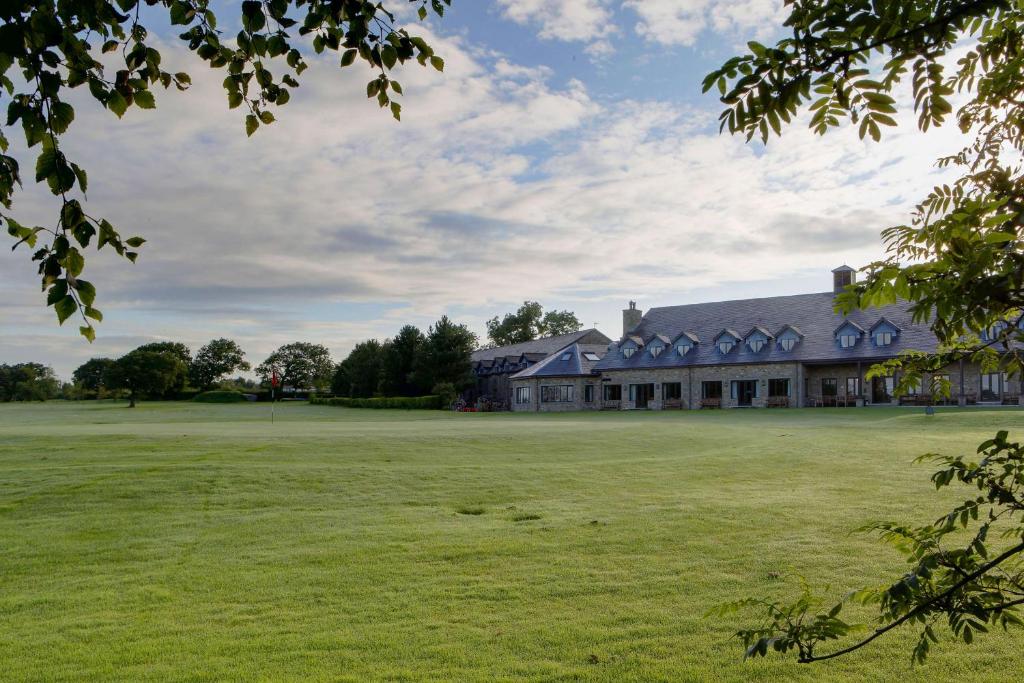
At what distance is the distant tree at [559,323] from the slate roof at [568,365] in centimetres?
5247

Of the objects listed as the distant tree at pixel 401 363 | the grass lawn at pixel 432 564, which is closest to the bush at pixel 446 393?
the distant tree at pixel 401 363

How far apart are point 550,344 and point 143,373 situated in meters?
49.5

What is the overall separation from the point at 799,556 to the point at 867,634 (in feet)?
6.27

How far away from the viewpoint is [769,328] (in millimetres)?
53000

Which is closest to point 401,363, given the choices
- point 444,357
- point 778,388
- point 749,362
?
point 444,357

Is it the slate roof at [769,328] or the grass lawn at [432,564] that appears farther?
the slate roof at [769,328]

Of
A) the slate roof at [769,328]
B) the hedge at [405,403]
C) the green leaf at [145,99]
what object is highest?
the slate roof at [769,328]

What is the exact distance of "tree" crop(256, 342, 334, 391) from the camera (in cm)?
12750

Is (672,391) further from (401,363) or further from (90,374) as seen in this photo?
(90,374)

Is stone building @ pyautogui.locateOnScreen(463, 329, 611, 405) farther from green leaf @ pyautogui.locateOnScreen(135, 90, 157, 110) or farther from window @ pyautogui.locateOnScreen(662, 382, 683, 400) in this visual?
green leaf @ pyautogui.locateOnScreen(135, 90, 157, 110)

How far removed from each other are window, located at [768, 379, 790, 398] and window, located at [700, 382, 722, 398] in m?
3.86

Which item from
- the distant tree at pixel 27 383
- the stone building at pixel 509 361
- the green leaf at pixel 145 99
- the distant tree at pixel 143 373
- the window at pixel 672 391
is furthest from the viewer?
the distant tree at pixel 27 383

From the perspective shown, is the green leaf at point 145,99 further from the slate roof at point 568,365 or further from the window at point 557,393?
the window at point 557,393

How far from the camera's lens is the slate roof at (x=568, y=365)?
60719mm
